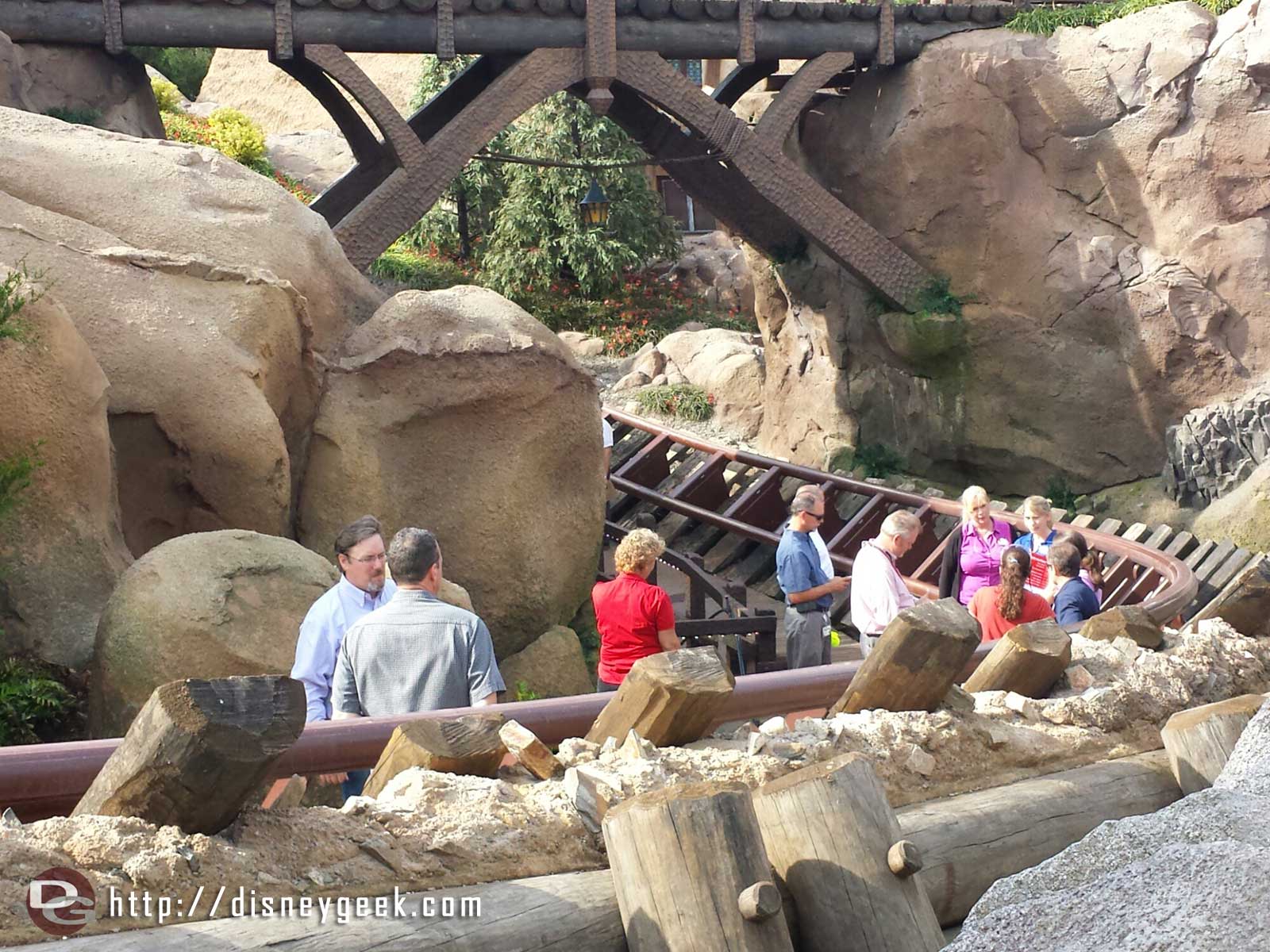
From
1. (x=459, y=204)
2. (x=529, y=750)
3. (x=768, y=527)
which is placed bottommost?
(x=768, y=527)

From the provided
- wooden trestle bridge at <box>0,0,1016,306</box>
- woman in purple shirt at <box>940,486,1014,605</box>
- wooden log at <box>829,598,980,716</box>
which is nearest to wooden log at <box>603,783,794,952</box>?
wooden log at <box>829,598,980,716</box>

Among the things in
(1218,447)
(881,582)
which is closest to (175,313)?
(881,582)

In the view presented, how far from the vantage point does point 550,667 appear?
9359 millimetres

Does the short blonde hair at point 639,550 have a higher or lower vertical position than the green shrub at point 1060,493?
higher

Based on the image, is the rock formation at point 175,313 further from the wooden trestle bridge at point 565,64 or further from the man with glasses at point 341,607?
the wooden trestle bridge at point 565,64

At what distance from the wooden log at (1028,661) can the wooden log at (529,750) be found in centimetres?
155

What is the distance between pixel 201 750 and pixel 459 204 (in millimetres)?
23027

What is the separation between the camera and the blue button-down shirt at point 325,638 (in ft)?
16.2

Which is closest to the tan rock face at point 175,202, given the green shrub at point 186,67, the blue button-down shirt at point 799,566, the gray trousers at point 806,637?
the blue button-down shirt at point 799,566

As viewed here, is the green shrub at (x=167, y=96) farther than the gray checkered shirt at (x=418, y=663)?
Yes

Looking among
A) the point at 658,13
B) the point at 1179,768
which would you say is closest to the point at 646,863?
the point at 1179,768

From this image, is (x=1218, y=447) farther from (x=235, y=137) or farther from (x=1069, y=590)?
(x=235, y=137)

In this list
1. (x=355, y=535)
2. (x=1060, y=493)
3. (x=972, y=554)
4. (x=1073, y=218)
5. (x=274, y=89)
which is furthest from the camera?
(x=274, y=89)

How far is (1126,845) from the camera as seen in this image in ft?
8.81
